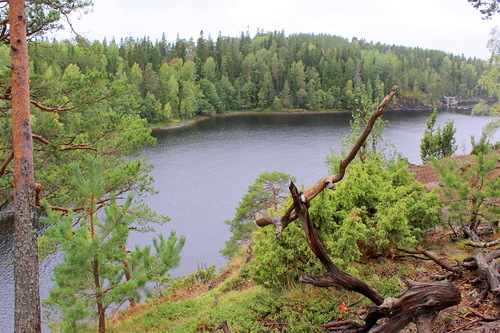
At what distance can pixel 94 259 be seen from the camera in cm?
666

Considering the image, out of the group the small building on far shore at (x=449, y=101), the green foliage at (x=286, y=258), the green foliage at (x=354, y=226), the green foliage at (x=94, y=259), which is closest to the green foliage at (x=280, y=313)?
the green foliage at (x=286, y=258)

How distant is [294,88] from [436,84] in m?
39.2

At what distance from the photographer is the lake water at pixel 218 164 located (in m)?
23.2

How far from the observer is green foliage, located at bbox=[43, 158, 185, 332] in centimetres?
613

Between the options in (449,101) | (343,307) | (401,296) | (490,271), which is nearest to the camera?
(401,296)

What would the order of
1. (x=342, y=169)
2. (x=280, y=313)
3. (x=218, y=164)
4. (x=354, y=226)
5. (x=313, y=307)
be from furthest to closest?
(x=218, y=164) → (x=354, y=226) → (x=280, y=313) → (x=313, y=307) → (x=342, y=169)

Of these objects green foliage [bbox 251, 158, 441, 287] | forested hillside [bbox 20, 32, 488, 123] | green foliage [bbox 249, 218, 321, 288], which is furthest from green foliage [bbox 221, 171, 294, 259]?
forested hillside [bbox 20, 32, 488, 123]

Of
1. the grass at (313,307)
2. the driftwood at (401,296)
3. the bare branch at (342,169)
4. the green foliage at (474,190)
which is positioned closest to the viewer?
the bare branch at (342,169)

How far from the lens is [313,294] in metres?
5.88

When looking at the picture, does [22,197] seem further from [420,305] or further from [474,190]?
[474,190]

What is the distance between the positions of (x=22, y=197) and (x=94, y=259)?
4.98 feet

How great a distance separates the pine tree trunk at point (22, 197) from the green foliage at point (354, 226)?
355 cm

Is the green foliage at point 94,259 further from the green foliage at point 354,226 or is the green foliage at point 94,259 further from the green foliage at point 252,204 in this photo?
the green foliage at point 252,204

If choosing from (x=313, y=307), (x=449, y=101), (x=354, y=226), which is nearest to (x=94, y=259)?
(x=313, y=307)
